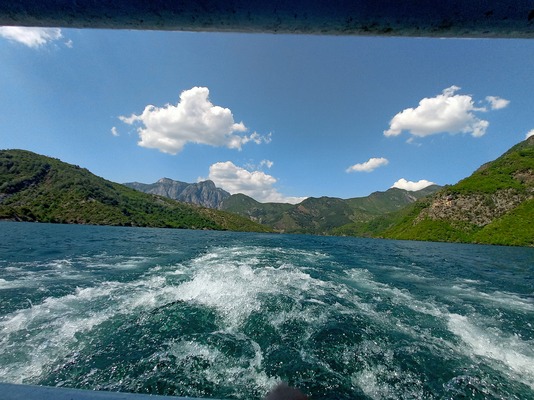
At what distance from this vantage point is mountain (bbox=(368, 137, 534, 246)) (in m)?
114

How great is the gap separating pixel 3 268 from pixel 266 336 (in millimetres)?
18240

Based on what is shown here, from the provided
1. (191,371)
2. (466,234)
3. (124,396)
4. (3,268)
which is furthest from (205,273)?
(466,234)

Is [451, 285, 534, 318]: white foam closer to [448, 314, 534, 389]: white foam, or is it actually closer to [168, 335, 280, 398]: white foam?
[448, 314, 534, 389]: white foam

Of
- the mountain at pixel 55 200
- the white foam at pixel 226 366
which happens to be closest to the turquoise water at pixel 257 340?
the white foam at pixel 226 366

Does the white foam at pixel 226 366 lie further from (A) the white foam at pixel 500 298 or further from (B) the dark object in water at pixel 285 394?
(A) the white foam at pixel 500 298

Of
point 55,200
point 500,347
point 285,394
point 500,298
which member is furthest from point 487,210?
point 55,200

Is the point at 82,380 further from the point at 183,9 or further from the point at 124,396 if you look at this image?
the point at 183,9

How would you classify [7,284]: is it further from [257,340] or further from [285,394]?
[285,394]

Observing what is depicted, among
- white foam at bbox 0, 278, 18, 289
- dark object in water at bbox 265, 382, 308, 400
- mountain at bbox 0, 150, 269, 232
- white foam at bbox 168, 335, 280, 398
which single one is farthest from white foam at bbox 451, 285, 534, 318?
mountain at bbox 0, 150, 269, 232

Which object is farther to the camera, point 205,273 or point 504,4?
point 205,273

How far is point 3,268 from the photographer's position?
1566 cm

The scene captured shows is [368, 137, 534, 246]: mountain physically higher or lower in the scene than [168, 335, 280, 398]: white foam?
higher

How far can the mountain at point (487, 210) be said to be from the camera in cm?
11369

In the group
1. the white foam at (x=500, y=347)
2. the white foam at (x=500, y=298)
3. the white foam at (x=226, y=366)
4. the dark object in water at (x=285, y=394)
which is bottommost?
the white foam at (x=500, y=298)
